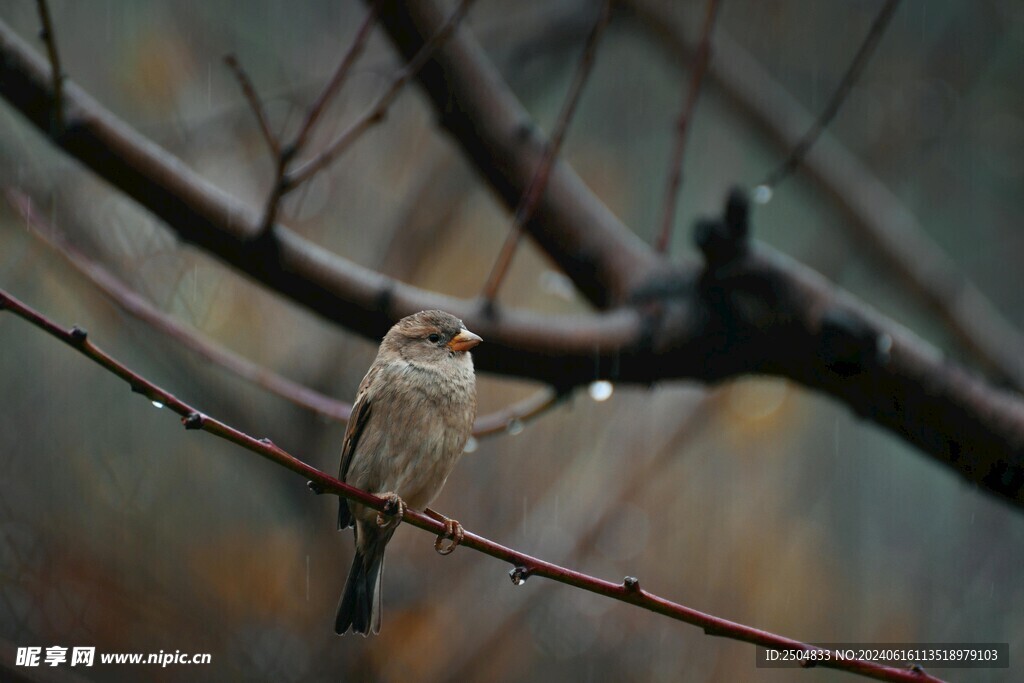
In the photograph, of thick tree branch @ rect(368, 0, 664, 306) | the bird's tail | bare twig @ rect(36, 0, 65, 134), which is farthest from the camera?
thick tree branch @ rect(368, 0, 664, 306)

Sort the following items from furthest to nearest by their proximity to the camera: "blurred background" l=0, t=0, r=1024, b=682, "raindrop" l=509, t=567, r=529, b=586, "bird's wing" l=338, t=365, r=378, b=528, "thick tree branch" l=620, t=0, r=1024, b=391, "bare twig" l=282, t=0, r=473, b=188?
"thick tree branch" l=620, t=0, r=1024, b=391, "blurred background" l=0, t=0, r=1024, b=682, "bird's wing" l=338, t=365, r=378, b=528, "bare twig" l=282, t=0, r=473, b=188, "raindrop" l=509, t=567, r=529, b=586

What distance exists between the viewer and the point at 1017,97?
712 cm

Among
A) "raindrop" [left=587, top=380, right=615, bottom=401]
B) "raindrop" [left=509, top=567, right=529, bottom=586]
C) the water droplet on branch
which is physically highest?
"raindrop" [left=587, top=380, right=615, bottom=401]

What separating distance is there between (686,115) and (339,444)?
9.53 feet

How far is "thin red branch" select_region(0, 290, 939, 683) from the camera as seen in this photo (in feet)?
4.76

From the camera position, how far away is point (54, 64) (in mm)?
2254

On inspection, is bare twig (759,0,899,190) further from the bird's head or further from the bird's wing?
the bird's wing

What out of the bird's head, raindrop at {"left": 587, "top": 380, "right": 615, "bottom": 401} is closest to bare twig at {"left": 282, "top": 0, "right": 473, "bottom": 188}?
the bird's head

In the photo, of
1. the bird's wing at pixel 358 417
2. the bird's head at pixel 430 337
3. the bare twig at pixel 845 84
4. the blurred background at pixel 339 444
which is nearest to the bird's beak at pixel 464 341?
the bird's head at pixel 430 337

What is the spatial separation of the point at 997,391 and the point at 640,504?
2.77 metres

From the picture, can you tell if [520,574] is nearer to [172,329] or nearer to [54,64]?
[172,329]

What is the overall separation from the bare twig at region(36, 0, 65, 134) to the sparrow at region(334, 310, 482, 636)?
41.3 inches

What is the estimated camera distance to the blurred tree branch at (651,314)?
2.70 m

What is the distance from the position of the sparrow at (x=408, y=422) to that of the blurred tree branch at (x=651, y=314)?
0.11 metres
